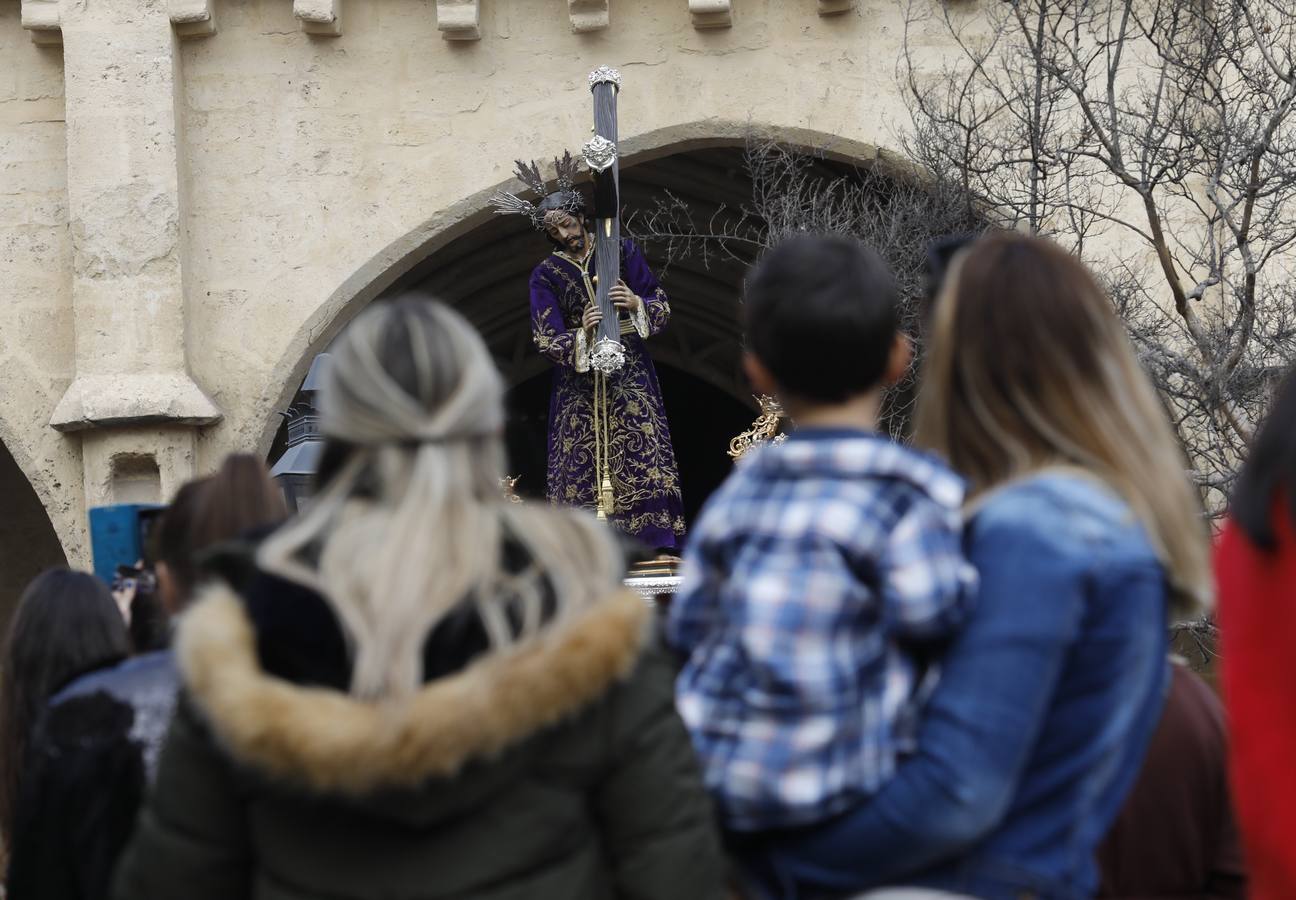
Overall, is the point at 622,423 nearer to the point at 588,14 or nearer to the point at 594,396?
the point at 594,396

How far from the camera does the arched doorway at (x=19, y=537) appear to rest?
1259cm

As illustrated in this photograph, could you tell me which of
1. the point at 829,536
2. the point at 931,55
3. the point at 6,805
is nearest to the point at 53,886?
the point at 6,805

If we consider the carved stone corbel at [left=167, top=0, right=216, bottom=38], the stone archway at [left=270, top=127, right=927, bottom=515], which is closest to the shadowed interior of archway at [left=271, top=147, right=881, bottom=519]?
the stone archway at [left=270, top=127, right=927, bottom=515]

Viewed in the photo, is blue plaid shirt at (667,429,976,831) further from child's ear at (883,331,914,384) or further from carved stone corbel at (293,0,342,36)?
carved stone corbel at (293,0,342,36)

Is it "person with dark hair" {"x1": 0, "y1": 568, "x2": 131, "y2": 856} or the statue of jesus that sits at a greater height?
the statue of jesus

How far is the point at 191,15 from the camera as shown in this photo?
8.55 m

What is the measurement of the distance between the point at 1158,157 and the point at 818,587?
6.35 m

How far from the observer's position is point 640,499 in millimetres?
7672

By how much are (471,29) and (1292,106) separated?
4150 mm

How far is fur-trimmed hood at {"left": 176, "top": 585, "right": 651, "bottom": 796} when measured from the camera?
177 centimetres

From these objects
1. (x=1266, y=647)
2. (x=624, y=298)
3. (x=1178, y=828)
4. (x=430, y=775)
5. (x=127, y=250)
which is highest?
(x=127, y=250)

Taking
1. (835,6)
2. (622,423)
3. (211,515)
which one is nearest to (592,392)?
(622,423)

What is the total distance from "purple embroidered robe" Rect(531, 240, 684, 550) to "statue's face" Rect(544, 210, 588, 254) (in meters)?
0.06

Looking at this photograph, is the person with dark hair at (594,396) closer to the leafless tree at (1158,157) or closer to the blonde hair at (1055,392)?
the leafless tree at (1158,157)
